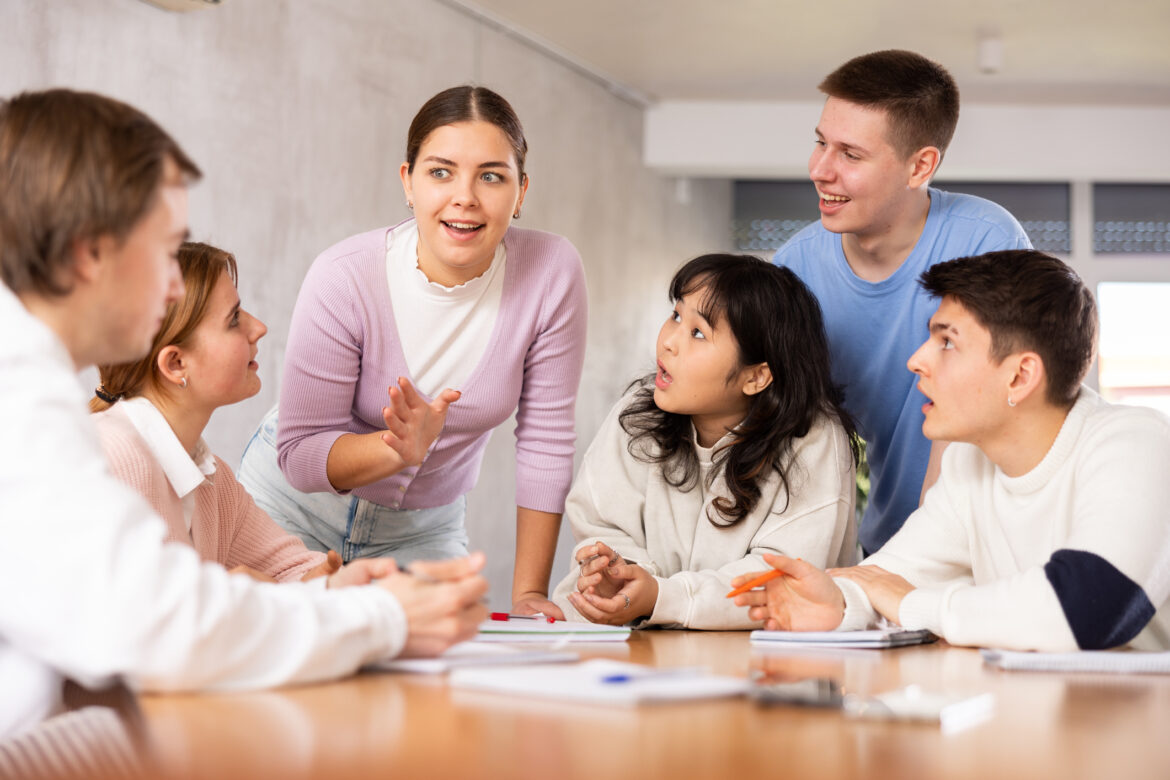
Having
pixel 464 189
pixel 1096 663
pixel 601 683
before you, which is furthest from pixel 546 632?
pixel 464 189

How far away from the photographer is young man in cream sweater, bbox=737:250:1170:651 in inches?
60.4

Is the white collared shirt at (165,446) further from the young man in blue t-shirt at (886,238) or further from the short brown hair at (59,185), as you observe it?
the young man in blue t-shirt at (886,238)

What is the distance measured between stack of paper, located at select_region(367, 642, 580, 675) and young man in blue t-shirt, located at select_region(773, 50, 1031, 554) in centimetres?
132

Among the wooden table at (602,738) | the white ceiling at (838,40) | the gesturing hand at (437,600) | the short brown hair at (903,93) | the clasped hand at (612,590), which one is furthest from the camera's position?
the white ceiling at (838,40)

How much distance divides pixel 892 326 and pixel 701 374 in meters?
0.51

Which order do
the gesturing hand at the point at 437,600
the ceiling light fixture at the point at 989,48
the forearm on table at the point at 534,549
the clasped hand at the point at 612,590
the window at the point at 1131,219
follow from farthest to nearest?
the window at the point at 1131,219, the ceiling light fixture at the point at 989,48, the forearm on table at the point at 534,549, the clasped hand at the point at 612,590, the gesturing hand at the point at 437,600

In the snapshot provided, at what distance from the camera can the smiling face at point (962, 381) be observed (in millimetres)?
1810

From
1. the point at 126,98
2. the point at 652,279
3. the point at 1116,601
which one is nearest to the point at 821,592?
the point at 1116,601

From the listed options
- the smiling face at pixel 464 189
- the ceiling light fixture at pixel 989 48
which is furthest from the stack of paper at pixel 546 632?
the ceiling light fixture at pixel 989 48

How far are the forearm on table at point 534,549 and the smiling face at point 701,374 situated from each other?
0.36 metres

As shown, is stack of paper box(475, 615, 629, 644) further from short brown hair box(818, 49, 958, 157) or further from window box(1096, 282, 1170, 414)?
window box(1096, 282, 1170, 414)

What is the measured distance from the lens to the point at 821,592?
1.72m

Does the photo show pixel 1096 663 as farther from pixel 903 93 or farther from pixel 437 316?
pixel 903 93

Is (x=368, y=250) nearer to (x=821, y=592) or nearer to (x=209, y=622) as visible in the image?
(x=821, y=592)
